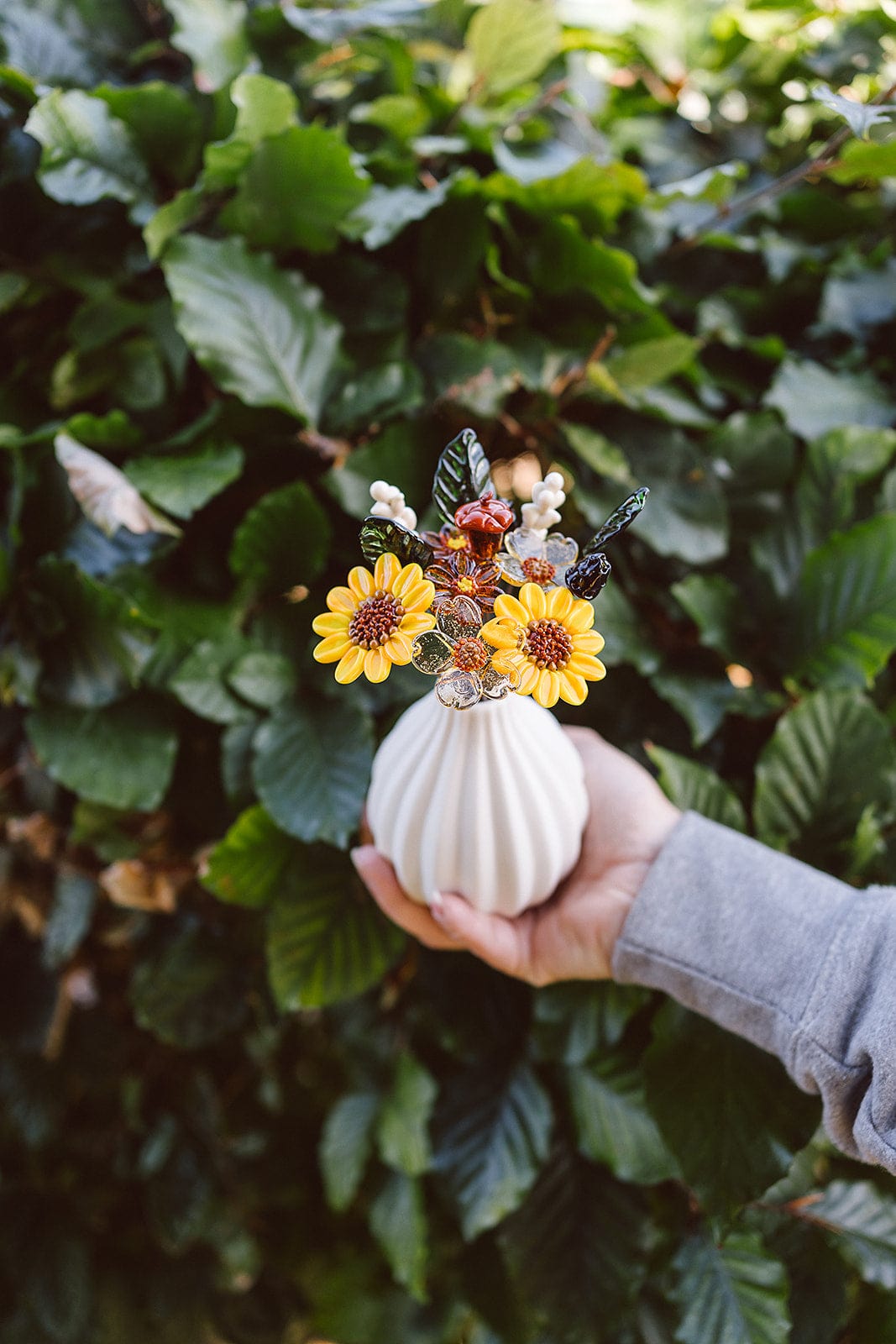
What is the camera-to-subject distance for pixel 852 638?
0.73 meters

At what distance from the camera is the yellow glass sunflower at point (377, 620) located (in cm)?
42

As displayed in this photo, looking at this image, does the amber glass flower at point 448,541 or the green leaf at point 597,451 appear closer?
the amber glass flower at point 448,541

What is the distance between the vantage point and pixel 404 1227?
0.87 metres

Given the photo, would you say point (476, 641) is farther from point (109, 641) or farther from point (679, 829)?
point (109, 641)

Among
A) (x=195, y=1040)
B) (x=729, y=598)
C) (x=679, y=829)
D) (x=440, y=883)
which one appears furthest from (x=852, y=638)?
(x=195, y=1040)

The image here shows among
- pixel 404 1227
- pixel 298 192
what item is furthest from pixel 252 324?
pixel 404 1227

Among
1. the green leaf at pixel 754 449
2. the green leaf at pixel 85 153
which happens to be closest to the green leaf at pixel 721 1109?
the green leaf at pixel 754 449

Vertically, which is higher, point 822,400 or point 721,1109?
point 822,400

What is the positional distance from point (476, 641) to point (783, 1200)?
0.59 metres

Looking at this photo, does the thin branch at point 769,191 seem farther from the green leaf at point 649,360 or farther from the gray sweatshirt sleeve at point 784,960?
the gray sweatshirt sleeve at point 784,960

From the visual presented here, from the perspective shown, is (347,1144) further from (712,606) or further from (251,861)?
(712,606)

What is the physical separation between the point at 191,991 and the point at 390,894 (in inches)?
13.7

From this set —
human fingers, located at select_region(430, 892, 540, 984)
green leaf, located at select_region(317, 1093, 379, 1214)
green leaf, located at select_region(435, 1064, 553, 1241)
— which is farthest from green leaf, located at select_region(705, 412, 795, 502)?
green leaf, located at select_region(317, 1093, 379, 1214)

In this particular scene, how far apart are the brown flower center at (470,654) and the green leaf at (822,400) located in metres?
0.54
